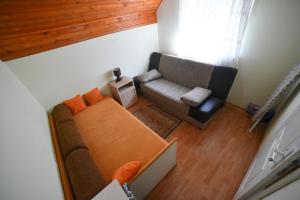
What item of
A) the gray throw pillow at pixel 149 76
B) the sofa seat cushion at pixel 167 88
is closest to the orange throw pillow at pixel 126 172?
the sofa seat cushion at pixel 167 88

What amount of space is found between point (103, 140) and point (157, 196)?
0.96m

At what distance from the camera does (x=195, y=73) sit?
2.54m

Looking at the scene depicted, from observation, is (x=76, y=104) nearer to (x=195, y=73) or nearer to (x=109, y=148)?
(x=109, y=148)

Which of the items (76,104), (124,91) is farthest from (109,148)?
(124,91)

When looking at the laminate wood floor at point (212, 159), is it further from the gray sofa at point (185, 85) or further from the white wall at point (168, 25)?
the white wall at point (168, 25)

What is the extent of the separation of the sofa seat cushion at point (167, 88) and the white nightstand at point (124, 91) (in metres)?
0.36

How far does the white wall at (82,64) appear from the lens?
6.40 ft

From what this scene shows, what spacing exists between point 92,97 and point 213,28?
2.49 metres

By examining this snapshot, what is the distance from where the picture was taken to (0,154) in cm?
73

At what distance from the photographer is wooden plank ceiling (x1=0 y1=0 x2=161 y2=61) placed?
152 cm

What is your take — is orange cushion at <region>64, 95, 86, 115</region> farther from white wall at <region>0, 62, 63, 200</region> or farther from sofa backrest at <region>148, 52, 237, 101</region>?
sofa backrest at <region>148, 52, 237, 101</region>

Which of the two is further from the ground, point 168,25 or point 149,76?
point 168,25

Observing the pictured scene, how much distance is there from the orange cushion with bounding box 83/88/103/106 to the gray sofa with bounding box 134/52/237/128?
3.16 ft

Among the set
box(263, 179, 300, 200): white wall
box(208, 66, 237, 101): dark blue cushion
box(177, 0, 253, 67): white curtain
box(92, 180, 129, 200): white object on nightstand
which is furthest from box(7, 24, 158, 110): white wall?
box(263, 179, 300, 200): white wall
